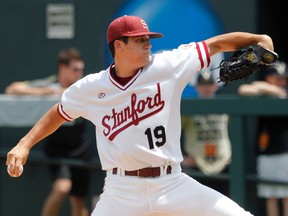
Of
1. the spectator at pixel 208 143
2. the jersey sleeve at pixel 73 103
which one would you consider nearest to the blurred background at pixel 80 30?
the spectator at pixel 208 143

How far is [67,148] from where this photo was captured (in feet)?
26.0

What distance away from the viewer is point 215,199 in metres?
4.95

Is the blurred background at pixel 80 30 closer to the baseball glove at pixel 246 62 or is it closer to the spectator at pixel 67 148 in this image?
the spectator at pixel 67 148

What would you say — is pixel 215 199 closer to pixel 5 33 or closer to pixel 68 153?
pixel 68 153

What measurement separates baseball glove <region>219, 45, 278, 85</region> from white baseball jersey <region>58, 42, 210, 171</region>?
5.2 inches

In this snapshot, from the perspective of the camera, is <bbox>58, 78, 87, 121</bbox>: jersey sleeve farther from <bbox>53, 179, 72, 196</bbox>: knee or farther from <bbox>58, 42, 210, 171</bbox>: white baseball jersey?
<bbox>53, 179, 72, 196</bbox>: knee

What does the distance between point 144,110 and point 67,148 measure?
2.96 metres

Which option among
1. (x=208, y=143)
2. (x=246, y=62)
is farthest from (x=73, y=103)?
(x=208, y=143)

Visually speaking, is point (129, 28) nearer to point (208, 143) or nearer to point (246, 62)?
point (246, 62)

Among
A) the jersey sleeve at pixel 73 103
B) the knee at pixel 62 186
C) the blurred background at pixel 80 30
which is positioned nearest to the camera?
the jersey sleeve at pixel 73 103

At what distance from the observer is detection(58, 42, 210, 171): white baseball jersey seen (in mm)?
5055

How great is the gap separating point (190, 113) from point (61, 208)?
173 cm

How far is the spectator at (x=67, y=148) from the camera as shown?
25.7 feet

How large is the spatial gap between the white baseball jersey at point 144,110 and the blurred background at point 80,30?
9.48 ft
